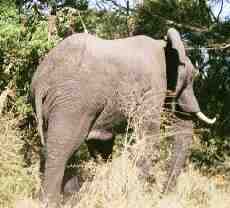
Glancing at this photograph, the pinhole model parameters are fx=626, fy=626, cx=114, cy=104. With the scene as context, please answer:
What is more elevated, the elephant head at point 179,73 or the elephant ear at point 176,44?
the elephant ear at point 176,44

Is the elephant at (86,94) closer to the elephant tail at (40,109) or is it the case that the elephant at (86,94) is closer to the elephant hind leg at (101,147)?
the elephant tail at (40,109)

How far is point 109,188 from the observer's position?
445 cm

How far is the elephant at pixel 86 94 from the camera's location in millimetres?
4496

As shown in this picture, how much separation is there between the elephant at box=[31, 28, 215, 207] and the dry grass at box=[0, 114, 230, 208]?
10.2 inches

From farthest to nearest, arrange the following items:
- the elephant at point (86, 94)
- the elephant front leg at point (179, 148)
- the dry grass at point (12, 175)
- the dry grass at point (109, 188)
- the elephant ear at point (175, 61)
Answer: the elephant front leg at point (179, 148), the elephant ear at point (175, 61), the dry grass at point (12, 175), the elephant at point (86, 94), the dry grass at point (109, 188)

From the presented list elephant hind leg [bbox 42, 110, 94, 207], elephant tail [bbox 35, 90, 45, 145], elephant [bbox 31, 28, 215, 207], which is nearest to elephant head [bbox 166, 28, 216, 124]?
elephant [bbox 31, 28, 215, 207]

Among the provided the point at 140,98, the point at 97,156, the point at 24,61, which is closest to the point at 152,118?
the point at 140,98

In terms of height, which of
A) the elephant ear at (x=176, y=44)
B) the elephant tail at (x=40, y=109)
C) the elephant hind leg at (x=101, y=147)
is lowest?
the elephant hind leg at (x=101, y=147)

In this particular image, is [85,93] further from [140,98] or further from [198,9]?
[198,9]

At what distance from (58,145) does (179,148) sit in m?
1.64

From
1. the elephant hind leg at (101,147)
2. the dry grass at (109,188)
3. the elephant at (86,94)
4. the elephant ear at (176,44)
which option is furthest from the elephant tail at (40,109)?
the elephant ear at (176,44)

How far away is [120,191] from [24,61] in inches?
150

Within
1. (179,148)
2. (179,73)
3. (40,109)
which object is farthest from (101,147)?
(40,109)

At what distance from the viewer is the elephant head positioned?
213 inches
